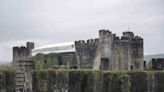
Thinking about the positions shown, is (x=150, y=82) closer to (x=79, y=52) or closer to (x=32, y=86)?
(x=32, y=86)

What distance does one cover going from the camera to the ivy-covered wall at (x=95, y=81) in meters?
44.7

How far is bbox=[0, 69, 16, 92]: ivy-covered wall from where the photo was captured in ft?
135

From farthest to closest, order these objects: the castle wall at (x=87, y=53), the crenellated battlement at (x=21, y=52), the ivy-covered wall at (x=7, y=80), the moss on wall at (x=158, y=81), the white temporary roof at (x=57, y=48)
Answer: the crenellated battlement at (x=21, y=52) → the white temporary roof at (x=57, y=48) → the castle wall at (x=87, y=53) → the moss on wall at (x=158, y=81) → the ivy-covered wall at (x=7, y=80)

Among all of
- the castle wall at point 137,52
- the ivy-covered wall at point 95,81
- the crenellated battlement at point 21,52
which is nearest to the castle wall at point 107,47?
the castle wall at point 137,52

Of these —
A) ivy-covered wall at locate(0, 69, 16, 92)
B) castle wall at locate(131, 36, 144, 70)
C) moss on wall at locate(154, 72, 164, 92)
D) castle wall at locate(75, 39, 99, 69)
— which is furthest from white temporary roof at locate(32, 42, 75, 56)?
ivy-covered wall at locate(0, 69, 16, 92)

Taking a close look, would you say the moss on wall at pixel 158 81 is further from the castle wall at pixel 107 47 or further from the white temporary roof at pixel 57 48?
the white temporary roof at pixel 57 48

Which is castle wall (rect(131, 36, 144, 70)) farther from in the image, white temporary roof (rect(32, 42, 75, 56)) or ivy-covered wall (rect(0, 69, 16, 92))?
ivy-covered wall (rect(0, 69, 16, 92))

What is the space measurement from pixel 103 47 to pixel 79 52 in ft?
17.9

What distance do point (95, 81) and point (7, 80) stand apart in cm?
999

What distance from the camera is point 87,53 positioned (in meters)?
73.8

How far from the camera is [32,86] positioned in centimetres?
4500

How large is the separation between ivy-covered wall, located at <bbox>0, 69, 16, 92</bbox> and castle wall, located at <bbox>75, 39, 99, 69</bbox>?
102 ft

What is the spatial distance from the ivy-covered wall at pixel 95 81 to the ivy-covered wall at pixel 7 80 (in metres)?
3.10

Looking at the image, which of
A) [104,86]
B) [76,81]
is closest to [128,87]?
[104,86]
